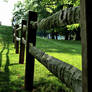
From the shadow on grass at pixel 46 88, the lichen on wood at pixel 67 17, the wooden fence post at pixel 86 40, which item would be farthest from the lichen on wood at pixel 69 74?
the shadow on grass at pixel 46 88

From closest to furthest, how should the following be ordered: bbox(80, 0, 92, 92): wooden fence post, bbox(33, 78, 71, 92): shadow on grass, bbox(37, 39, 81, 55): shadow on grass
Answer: bbox(80, 0, 92, 92): wooden fence post → bbox(33, 78, 71, 92): shadow on grass → bbox(37, 39, 81, 55): shadow on grass

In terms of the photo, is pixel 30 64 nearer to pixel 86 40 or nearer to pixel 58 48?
pixel 86 40

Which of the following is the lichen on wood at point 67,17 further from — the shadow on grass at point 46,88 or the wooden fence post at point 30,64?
the shadow on grass at point 46,88

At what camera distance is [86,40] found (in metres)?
0.80

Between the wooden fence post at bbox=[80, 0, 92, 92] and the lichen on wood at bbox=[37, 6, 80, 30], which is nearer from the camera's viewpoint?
the wooden fence post at bbox=[80, 0, 92, 92]

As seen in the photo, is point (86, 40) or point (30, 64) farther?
point (30, 64)

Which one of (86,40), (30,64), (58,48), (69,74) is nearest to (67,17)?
(86,40)

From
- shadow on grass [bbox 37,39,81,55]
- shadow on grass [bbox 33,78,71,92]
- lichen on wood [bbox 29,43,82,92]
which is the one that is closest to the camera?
lichen on wood [bbox 29,43,82,92]

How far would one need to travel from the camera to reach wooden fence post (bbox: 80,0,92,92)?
0.79 metres

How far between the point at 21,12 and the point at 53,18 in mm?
38324

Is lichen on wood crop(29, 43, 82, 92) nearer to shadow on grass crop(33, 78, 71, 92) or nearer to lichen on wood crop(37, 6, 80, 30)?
lichen on wood crop(37, 6, 80, 30)

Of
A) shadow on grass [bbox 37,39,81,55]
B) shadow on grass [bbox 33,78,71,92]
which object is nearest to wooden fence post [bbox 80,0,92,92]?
shadow on grass [bbox 33,78,71,92]

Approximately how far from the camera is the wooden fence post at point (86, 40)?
31.2 inches

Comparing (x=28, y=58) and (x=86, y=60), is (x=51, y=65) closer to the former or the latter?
(x=86, y=60)
